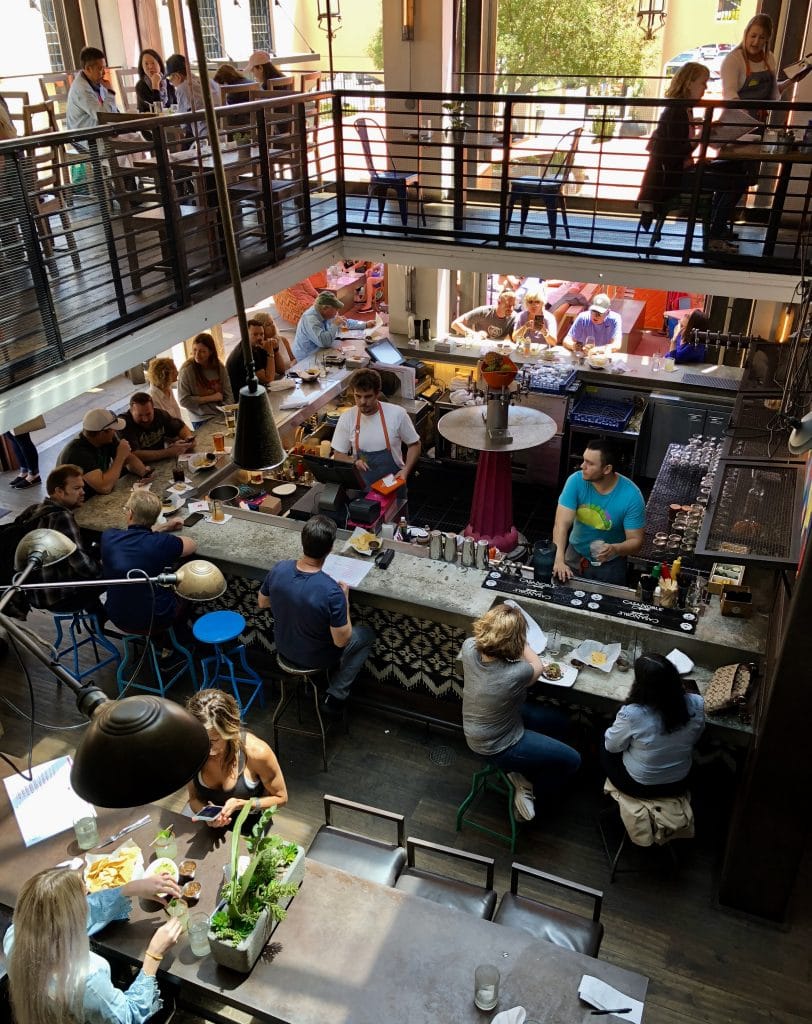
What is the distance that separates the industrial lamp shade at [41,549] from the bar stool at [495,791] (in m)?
2.91

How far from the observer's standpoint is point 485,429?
23.0 feet

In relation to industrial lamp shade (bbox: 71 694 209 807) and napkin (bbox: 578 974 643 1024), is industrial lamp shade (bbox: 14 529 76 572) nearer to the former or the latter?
industrial lamp shade (bbox: 71 694 209 807)

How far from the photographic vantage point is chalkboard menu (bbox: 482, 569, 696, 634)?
5.12 metres

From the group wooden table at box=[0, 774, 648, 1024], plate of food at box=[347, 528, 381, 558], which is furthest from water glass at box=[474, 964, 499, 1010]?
plate of food at box=[347, 528, 381, 558]

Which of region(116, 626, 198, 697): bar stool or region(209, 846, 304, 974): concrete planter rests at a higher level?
region(209, 846, 304, 974): concrete planter

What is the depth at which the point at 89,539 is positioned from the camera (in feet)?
21.3

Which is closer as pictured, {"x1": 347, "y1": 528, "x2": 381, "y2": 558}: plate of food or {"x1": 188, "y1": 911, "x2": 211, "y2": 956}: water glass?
{"x1": 188, "y1": 911, "x2": 211, "y2": 956}: water glass

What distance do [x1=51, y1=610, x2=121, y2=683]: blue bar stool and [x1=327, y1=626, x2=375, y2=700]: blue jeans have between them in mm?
1828

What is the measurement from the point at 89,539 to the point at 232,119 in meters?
5.35

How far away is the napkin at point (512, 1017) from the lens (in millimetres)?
3195

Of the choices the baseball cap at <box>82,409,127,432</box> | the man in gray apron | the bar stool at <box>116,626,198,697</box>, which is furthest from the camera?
the man in gray apron

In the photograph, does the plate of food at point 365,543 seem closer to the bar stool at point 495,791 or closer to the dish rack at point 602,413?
the bar stool at point 495,791

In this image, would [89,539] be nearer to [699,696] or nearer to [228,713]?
[228,713]

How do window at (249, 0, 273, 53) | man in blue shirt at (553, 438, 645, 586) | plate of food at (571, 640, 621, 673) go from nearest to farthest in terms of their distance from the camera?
1. plate of food at (571, 640, 621, 673)
2. man in blue shirt at (553, 438, 645, 586)
3. window at (249, 0, 273, 53)
